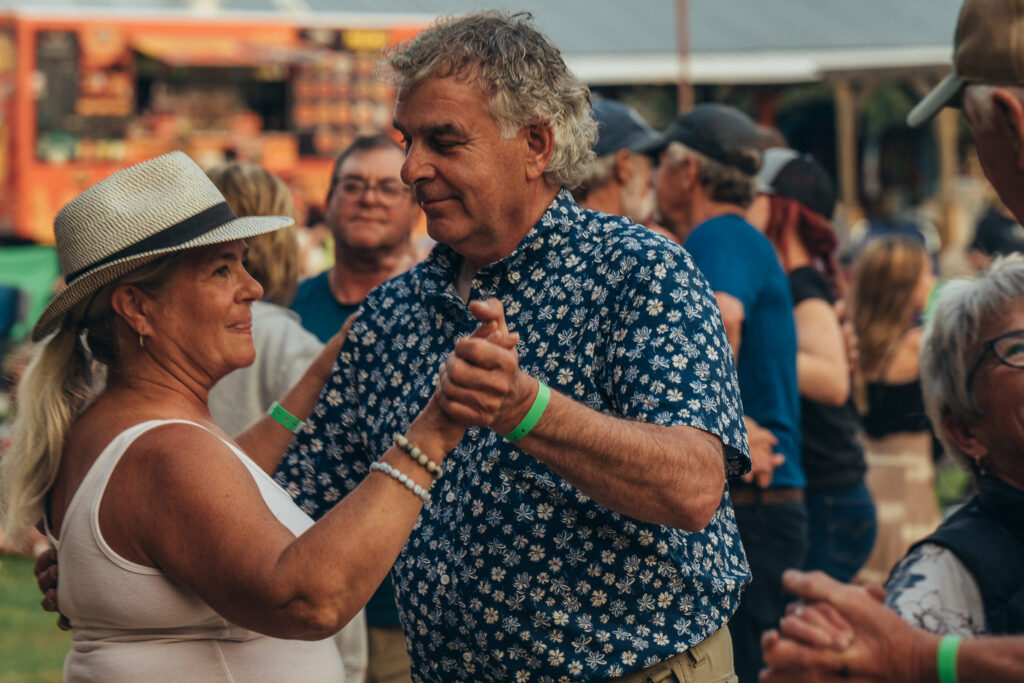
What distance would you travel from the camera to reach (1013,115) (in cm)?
188

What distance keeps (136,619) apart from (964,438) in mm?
1649

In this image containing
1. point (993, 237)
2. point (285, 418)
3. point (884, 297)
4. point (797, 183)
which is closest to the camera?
point (285, 418)

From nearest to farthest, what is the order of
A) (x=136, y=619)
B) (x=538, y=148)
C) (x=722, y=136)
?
(x=136, y=619) < (x=538, y=148) < (x=722, y=136)

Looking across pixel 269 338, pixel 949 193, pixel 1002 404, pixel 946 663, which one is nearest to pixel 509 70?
pixel 1002 404

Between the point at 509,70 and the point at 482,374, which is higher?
the point at 509,70

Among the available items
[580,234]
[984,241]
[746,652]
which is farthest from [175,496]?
[984,241]

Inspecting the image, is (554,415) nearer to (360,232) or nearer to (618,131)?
(360,232)

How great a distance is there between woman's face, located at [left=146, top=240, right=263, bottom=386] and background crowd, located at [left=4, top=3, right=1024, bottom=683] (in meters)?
0.39

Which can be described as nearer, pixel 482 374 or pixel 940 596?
pixel 482 374

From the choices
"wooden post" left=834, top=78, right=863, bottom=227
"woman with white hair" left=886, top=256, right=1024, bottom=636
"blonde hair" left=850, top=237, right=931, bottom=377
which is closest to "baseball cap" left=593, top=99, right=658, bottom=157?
"blonde hair" left=850, top=237, right=931, bottom=377

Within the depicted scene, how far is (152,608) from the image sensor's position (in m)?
2.09

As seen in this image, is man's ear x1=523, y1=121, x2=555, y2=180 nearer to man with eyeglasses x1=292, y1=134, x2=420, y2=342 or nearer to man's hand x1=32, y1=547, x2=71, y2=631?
man's hand x1=32, y1=547, x2=71, y2=631

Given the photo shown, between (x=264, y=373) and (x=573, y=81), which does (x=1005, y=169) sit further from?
(x=264, y=373)

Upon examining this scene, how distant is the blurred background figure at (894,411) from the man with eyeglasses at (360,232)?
8.37 feet
